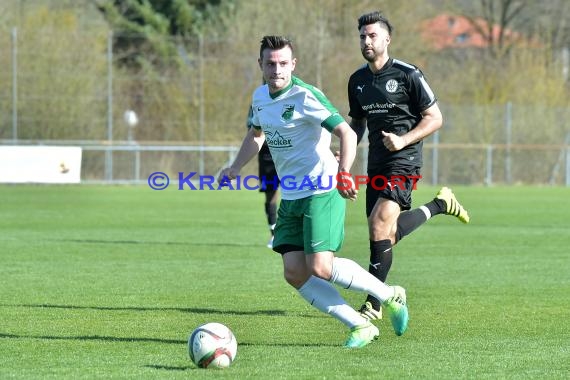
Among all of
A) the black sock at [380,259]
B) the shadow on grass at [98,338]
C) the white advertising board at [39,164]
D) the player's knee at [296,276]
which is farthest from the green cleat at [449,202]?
the white advertising board at [39,164]

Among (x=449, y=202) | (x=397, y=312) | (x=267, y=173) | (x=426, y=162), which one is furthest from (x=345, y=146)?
(x=426, y=162)

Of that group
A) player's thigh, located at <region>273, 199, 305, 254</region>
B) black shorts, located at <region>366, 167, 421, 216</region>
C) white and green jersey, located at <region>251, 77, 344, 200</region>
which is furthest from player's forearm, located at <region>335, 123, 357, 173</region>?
black shorts, located at <region>366, 167, 421, 216</region>

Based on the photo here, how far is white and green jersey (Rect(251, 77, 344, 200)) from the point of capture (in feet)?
21.3

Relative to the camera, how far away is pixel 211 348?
5.79m

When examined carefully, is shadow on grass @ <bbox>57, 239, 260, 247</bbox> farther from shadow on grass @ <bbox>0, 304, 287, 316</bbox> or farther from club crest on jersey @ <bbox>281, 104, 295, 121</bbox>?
club crest on jersey @ <bbox>281, 104, 295, 121</bbox>

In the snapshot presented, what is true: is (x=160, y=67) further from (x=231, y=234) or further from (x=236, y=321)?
(x=236, y=321)

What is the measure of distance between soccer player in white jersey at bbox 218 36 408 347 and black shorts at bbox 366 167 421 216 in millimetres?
1342

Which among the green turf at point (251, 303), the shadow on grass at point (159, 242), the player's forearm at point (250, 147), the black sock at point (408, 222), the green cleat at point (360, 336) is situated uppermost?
the player's forearm at point (250, 147)

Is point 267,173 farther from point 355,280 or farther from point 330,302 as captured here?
point 330,302

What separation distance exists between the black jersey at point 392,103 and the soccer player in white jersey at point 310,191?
1.41 m

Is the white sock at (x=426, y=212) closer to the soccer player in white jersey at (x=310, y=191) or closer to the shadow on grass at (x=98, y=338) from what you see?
the soccer player in white jersey at (x=310, y=191)

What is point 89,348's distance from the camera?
21.0ft

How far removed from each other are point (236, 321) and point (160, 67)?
93.5 ft

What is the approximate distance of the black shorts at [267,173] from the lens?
13.4m
